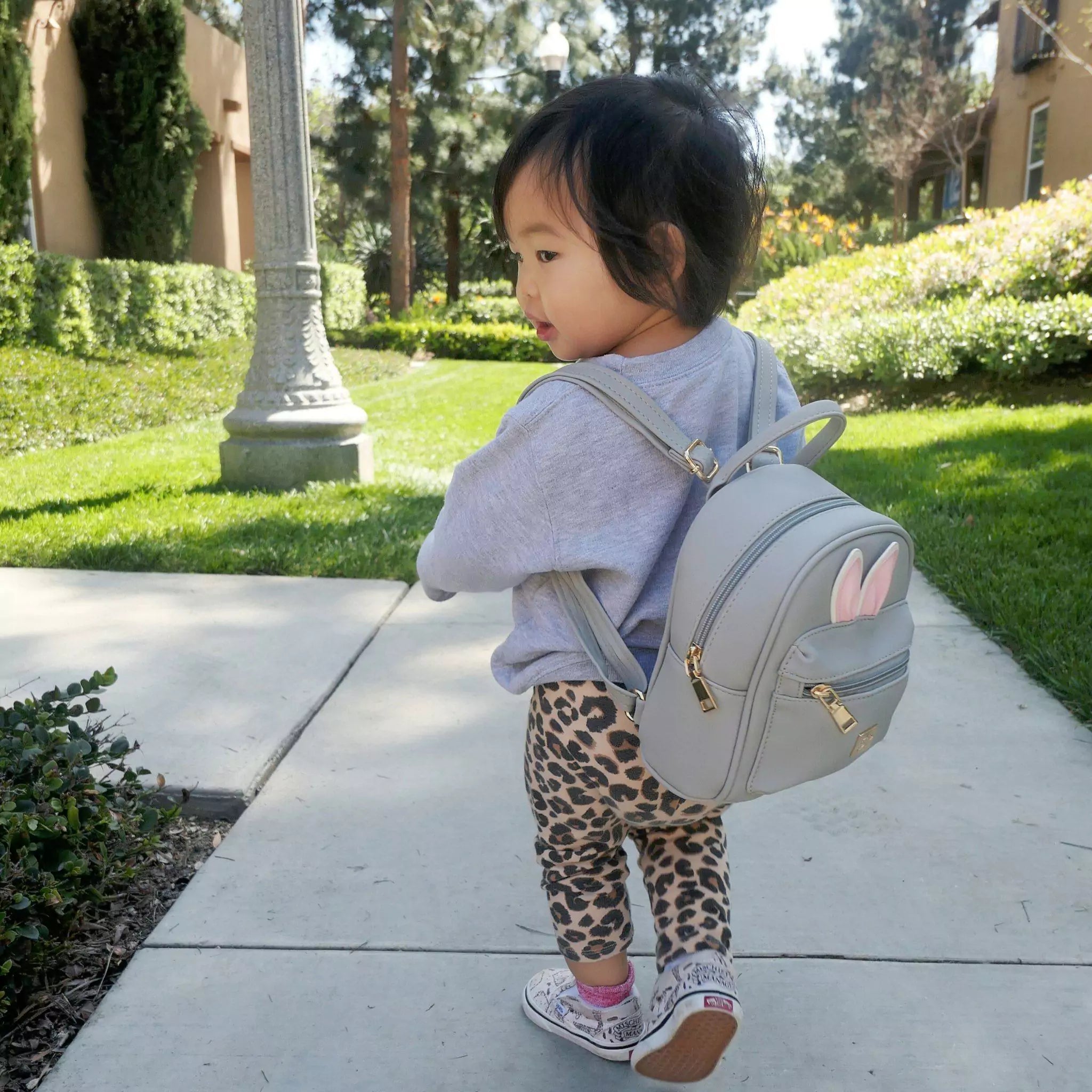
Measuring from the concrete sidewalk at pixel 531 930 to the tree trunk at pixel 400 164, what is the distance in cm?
1868

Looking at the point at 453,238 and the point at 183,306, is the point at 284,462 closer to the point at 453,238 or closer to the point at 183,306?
the point at 183,306

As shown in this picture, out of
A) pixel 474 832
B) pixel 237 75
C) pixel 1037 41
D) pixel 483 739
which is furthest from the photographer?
pixel 1037 41

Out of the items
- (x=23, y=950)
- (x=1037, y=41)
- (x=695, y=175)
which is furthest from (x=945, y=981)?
(x=1037, y=41)

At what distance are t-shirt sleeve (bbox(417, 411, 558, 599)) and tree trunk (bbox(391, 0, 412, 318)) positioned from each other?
775 inches

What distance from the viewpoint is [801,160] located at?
4550cm

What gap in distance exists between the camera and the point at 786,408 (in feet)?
5.29

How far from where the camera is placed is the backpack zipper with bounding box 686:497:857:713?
1267 millimetres

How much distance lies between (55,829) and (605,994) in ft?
3.36

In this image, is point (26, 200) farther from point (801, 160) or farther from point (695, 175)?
point (801, 160)

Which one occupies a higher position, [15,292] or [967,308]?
[15,292]

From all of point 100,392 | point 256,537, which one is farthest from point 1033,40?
point 256,537

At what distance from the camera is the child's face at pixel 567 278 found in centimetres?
140

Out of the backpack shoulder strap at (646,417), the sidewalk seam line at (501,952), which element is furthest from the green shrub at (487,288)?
the backpack shoulder strap at (646,417)

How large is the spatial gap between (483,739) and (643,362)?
1633mm
